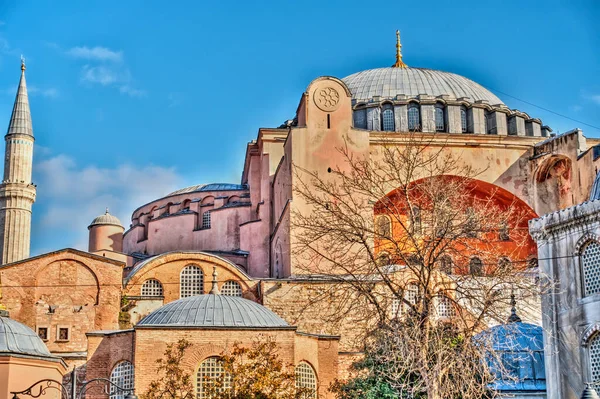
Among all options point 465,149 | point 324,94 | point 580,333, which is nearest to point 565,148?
point 465,149

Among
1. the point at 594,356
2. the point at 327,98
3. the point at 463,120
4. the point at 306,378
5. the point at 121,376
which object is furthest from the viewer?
the point at 463,120

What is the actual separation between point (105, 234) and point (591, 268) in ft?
79.0

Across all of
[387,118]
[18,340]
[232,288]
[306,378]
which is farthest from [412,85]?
[18,340]

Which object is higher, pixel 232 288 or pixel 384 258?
pixel 232 288

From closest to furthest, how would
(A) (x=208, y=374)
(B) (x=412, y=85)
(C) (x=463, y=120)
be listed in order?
(A) (x=208, y=374)
(C) (x=463, y=120)
(B) (x=412, y=85)

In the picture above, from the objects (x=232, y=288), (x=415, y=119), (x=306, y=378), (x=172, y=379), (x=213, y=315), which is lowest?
(x=172, y=379)

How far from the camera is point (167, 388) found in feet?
87.4

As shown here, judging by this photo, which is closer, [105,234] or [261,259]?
[261,259]

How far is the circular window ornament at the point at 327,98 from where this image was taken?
3494 centimetres

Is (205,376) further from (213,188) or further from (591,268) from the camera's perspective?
(213,188)

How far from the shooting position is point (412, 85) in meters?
42.6

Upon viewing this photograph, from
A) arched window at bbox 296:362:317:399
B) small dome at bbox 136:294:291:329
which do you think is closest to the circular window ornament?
small dome at bbox 136:294:291:329

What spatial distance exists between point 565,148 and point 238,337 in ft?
50.7

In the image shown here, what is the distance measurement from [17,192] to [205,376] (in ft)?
69.8
